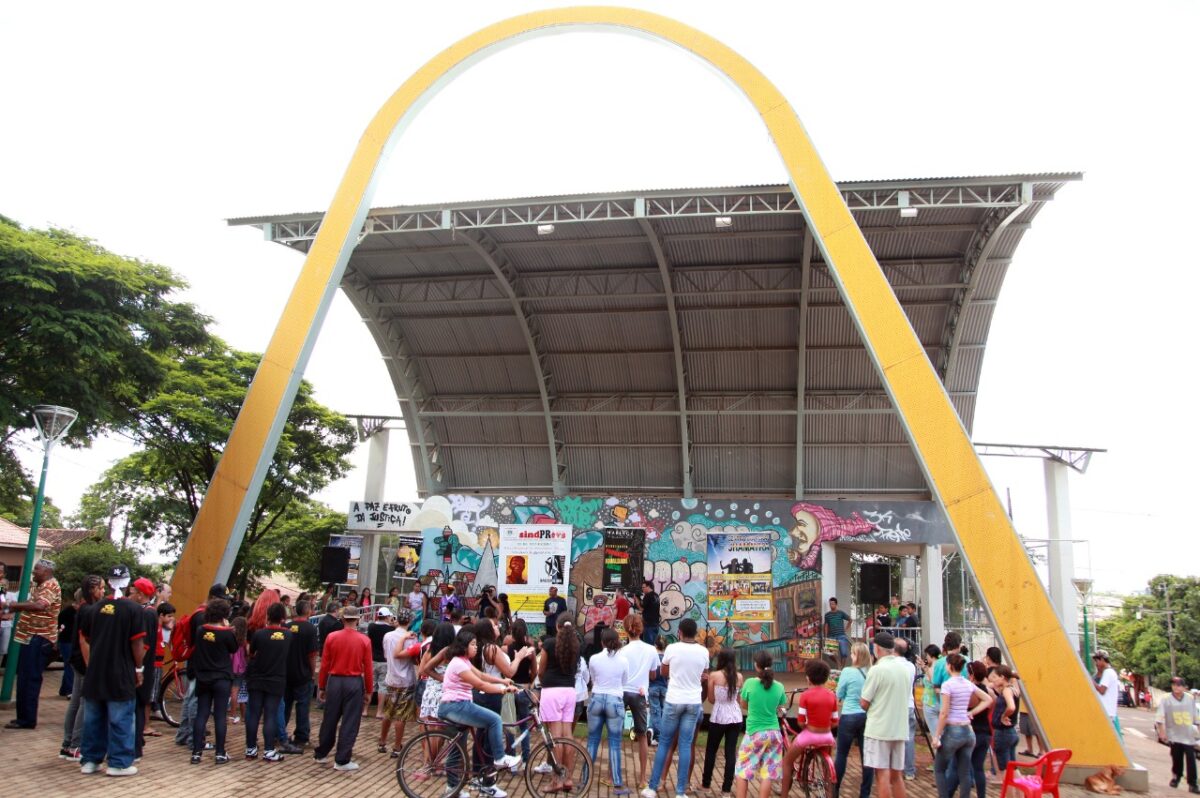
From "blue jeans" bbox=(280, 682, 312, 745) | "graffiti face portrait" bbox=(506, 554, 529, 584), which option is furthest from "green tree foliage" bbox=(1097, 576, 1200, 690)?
"blue jeans" bbox=(280, 682, 312, 745)

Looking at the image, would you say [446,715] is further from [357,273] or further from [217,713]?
[357,273]

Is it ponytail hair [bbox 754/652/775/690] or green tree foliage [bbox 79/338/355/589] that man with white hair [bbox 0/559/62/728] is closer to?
ponytail hair [bbox 754/652/775/690]

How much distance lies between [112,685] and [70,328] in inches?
310

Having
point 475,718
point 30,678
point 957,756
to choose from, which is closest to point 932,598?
point 957,756

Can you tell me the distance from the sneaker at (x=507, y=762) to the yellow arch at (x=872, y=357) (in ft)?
19.5

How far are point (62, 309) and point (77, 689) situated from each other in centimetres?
772

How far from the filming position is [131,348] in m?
15.1

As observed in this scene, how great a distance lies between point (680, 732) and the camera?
8.18 meters

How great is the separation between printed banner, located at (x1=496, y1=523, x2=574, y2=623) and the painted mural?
0.76 m

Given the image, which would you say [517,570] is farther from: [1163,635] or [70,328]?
[1163,635]

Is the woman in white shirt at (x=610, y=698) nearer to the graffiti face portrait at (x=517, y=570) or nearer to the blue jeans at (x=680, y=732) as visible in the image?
the blue jeans at (x=680, y=732)

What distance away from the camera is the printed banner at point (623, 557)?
72.9ft

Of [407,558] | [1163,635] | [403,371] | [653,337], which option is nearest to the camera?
[407,558]

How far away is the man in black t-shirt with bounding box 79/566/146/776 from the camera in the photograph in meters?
7.91
